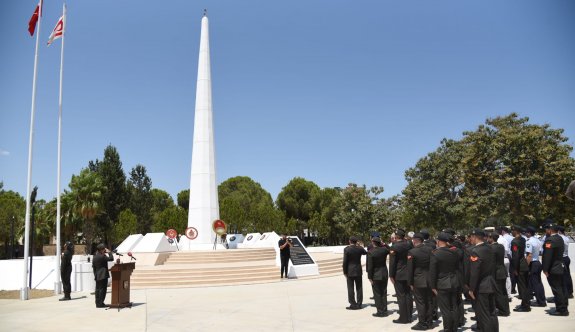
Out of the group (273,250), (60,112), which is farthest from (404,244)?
(273,250)

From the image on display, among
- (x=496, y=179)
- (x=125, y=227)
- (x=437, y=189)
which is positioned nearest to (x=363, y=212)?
(x=437, y=189)

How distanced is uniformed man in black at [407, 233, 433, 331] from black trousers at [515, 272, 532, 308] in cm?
273

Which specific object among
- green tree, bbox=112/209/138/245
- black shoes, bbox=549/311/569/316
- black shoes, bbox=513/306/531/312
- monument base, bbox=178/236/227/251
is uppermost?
green tree, bbox=112/209/138/245

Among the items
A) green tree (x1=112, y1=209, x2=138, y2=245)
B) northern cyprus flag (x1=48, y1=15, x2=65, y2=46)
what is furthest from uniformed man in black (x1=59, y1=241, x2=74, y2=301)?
green tree (x1=112, y1=209, x2=138, y2=245)

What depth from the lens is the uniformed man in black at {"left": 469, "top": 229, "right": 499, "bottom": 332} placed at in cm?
696

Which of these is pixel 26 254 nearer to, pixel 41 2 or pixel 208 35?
pixel 41 2

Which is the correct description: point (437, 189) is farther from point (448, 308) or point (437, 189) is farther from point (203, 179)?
point (448, 308)

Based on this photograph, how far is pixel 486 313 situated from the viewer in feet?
22.8

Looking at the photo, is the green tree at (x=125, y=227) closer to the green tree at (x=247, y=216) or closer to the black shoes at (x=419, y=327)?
the green tree at (x=247, y=216)

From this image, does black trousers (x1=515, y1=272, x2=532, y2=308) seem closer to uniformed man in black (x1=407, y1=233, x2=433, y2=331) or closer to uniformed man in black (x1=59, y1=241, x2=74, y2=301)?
uniformed man in black (x1=407, y1=233, x2=433, y2=331)

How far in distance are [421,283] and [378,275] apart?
1.35 m

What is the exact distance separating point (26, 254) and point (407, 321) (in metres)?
11.3

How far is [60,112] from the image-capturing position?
15.3m

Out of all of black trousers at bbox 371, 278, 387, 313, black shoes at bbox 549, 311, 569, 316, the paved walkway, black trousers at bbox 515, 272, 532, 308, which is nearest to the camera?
the paved walkway
